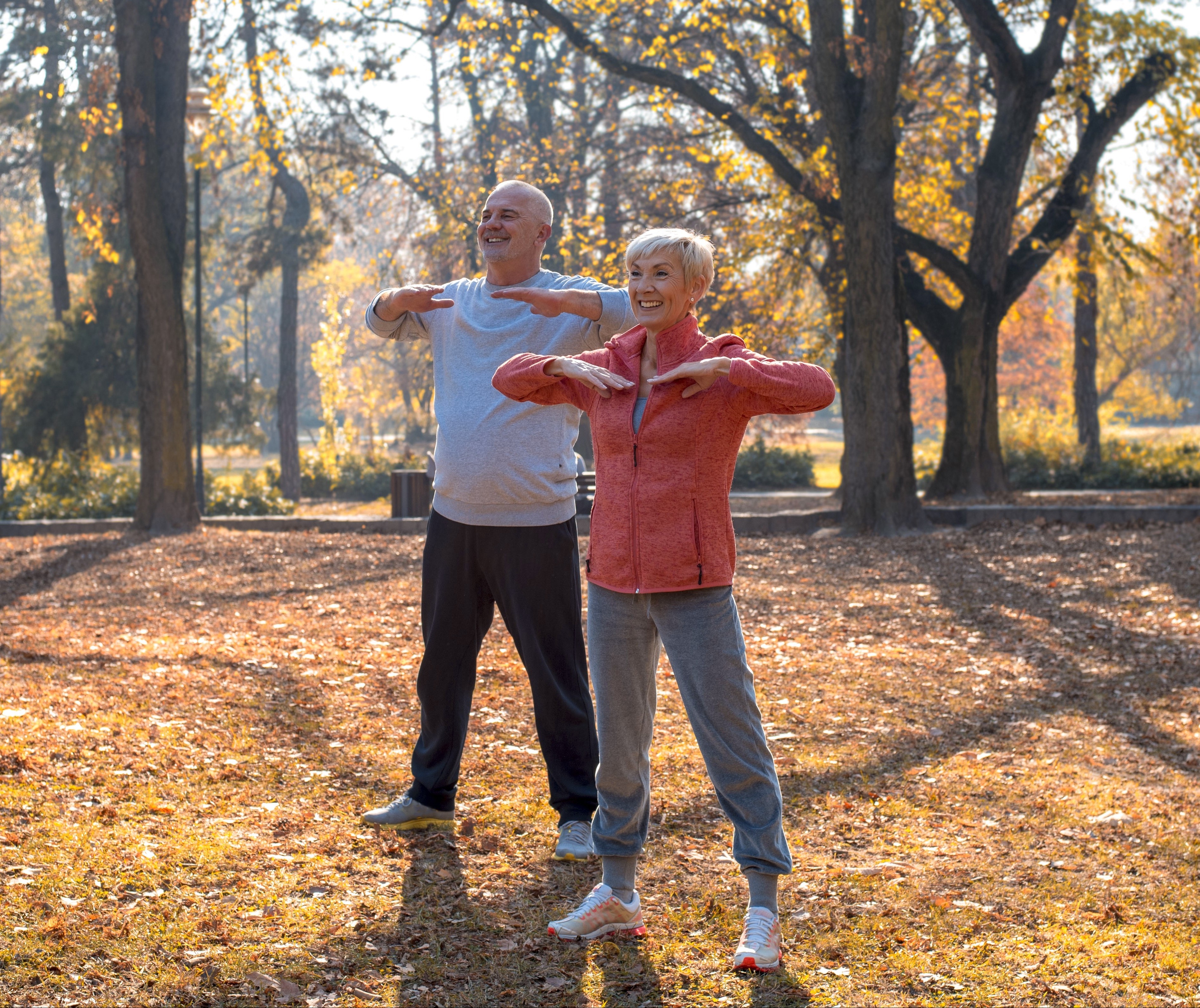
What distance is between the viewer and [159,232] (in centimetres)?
1334

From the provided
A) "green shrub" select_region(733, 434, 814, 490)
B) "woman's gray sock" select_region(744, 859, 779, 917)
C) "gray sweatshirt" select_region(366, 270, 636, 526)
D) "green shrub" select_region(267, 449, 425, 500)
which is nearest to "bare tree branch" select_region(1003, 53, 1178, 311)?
"green shrub" select_region(733, 434, 814, 490)

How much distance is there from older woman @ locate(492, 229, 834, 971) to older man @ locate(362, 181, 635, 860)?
576 mm

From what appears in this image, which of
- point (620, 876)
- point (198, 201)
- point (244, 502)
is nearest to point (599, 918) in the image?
point (620, 876)

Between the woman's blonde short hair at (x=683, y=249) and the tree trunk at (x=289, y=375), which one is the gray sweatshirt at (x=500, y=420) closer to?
the woman's blonde short hair at (x=683, y=249)

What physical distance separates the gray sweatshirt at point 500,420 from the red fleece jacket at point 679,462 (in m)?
0.68

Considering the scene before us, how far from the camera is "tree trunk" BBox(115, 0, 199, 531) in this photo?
13.2 metres

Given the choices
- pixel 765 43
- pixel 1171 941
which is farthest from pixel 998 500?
pixel 1171 941

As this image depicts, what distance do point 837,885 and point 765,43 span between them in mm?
16179

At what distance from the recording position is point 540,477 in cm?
380

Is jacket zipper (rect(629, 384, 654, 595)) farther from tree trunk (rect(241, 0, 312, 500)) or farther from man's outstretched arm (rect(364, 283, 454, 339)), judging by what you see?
tree trunk (rect(241, 0, 312, 500))

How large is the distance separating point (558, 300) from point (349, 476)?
2385 centimetres

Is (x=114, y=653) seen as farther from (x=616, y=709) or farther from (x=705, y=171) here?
(x=705, y=171)

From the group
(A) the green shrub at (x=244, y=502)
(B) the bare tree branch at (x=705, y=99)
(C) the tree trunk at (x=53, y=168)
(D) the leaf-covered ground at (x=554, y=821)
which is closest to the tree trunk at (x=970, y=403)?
(B) the bare tree branch at (x=705, y=99)

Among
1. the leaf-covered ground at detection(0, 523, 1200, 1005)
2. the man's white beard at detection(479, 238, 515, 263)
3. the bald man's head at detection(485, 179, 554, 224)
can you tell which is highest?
the bald man's head at detection(485, 179, 554, 224)
